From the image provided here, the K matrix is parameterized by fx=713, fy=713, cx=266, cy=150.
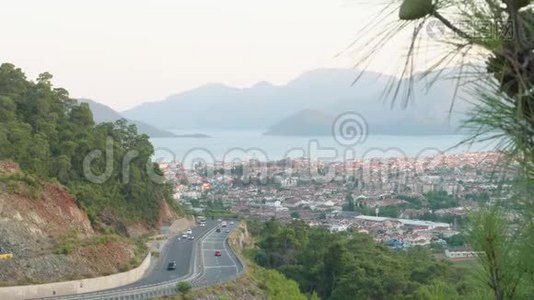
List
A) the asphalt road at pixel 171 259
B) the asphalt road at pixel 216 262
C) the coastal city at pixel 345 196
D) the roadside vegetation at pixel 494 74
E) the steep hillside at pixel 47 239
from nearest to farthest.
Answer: the roadside vegetation at pixel 494 74
the steep hillside at pixel 47 239
the asphalt road at pixel 216 262
the asphalt road at pixel 171 259
the coastal city at pixel 345 196

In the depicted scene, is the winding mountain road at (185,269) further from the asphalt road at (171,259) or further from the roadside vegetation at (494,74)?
the roadside vegetation at (494,74)

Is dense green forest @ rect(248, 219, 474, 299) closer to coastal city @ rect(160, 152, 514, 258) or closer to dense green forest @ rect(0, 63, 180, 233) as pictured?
coastal city @ rect(160, 152, 514, 258)

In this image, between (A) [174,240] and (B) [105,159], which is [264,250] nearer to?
(A) [174,240]

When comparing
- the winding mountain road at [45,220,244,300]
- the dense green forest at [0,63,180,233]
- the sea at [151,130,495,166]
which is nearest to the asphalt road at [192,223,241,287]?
the winding mountain road at [45,220,244,300]

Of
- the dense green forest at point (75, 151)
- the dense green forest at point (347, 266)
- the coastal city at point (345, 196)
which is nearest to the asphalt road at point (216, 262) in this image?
the dense green forest at point (347, 266)

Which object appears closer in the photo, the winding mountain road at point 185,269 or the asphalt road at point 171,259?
the winding mountain road at point 185,269

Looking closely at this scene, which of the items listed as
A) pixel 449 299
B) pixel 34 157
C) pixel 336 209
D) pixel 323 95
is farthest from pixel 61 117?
pixel 323 95
